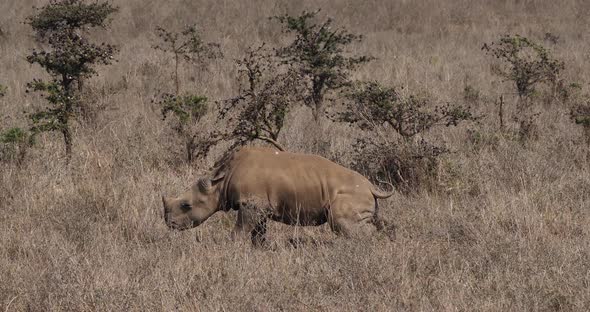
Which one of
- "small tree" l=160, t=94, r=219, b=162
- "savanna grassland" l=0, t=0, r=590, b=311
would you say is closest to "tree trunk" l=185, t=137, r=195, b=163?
"small tree" l=160, t=94, r=219, b=162

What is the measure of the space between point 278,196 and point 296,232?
49cm

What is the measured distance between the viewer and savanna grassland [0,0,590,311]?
5148 millimetres

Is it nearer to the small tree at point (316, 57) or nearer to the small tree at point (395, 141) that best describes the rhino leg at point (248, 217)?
the small tree at point (395, 141)

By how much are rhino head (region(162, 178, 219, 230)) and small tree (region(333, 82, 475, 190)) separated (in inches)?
109

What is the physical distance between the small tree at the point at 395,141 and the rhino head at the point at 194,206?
9.12ft

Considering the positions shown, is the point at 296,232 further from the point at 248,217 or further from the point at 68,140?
the point at 68,140

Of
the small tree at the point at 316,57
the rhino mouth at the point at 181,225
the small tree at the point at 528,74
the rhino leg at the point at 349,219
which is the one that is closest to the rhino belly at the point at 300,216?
the rhino leg at the point at 349,219

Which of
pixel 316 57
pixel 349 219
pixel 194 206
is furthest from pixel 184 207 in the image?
pixel 316 57

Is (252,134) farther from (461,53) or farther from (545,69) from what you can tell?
(461,53)

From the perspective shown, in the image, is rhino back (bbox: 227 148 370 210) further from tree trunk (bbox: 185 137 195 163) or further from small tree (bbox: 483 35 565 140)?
small tree (bbox: 483 35 565 140)

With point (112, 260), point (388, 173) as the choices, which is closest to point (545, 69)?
point (388, 173)

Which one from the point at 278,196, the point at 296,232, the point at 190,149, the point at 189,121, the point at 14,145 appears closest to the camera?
the point at 278,196

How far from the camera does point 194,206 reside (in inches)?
256

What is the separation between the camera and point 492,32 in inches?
874
